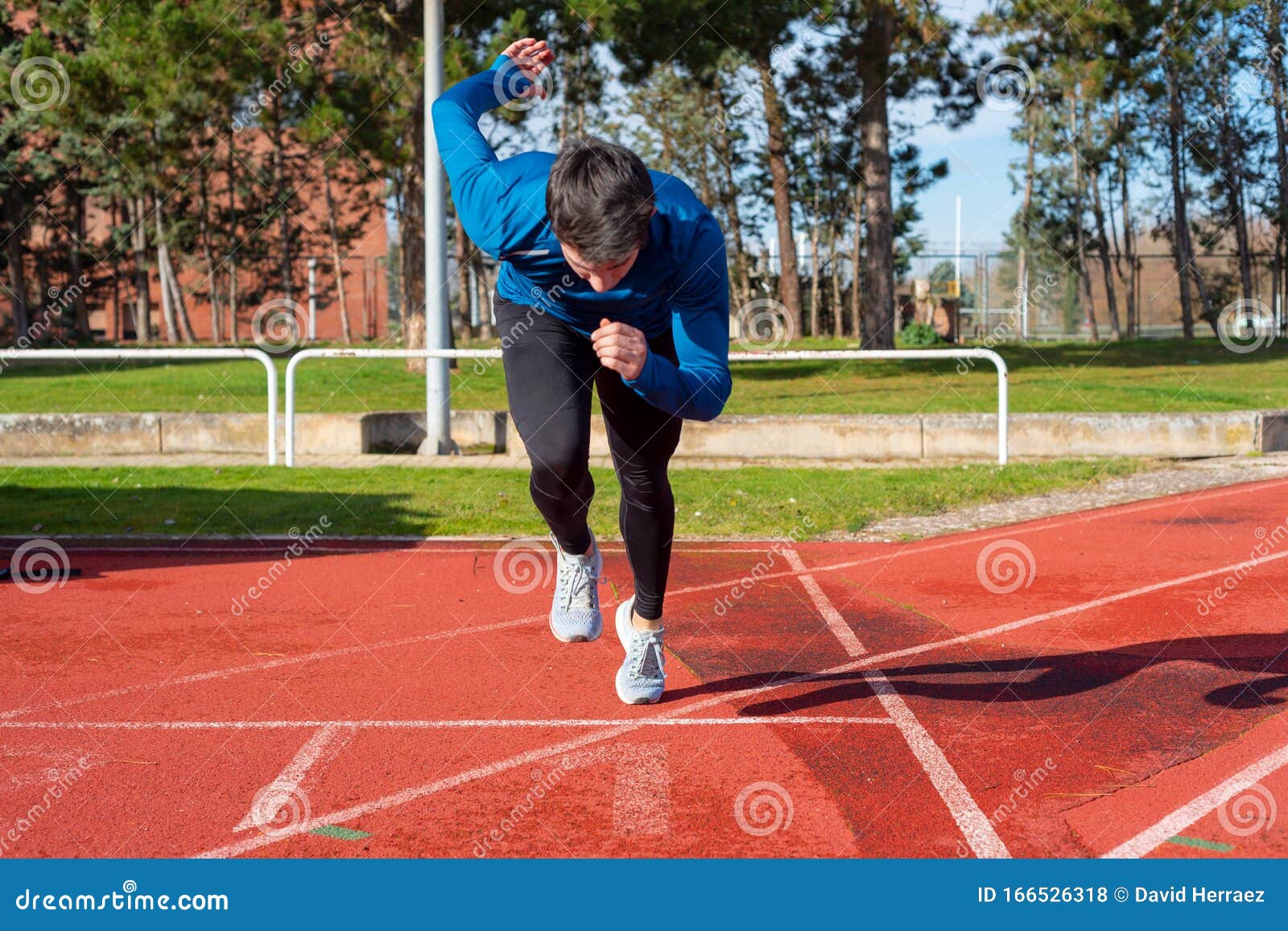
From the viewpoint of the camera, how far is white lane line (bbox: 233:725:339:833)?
3590mm

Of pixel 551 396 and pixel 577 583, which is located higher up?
pixel 551 396

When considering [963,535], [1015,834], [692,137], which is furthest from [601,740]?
[692,137]

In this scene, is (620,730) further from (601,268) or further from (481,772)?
(601,268)

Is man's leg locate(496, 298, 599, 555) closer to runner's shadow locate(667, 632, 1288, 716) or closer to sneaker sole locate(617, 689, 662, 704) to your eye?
sneaker sole locate(617, 689, 662, 704)

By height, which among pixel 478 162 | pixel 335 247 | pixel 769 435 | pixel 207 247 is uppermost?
pixel 335 247

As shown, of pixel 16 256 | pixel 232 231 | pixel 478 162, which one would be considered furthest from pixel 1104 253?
pixel 478 162

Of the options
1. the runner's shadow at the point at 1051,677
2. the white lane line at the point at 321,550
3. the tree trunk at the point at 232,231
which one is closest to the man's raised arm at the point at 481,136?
the runner's shadow at the point at 1051,677

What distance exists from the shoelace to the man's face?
154 centimetres

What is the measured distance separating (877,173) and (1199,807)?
19.1m

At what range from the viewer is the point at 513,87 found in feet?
14.7

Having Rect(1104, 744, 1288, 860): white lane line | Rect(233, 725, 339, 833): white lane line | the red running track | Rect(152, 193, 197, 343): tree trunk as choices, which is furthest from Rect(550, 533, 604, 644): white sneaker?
Rect(152, 193, 197, 343): tree trunk

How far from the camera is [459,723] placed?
461 centimetres

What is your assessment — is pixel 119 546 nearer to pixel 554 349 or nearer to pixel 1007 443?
pixel 554 349

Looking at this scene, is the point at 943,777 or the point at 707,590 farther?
the point at 707,590
